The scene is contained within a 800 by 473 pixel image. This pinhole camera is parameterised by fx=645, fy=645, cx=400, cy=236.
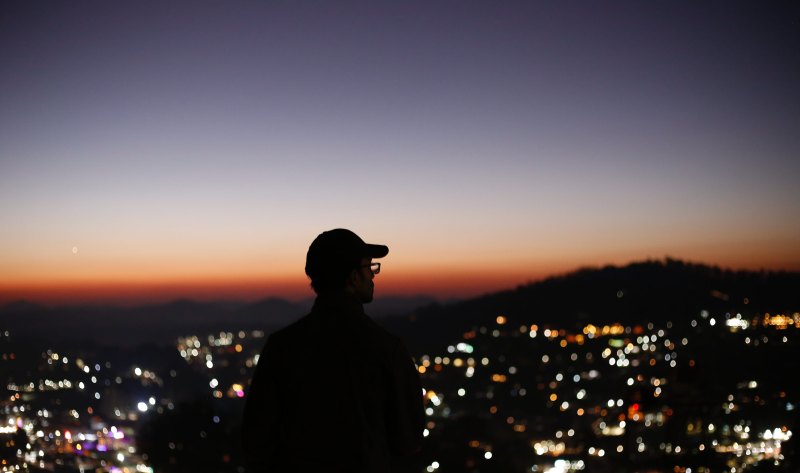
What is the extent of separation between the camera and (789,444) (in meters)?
6.19

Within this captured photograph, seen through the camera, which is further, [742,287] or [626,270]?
[626,270]

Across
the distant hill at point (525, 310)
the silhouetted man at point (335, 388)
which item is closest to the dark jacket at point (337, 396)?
the silhouetted man at point (335, 388)

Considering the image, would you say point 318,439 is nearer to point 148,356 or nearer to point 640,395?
point 640,395

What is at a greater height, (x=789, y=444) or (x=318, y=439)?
(x=318, y=439)

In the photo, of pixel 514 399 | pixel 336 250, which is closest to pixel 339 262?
pixel 336 250

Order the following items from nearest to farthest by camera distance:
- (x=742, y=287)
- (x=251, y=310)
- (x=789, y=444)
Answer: (x=789, y=444)
(x=742, y=287)
(x=251, y=310)

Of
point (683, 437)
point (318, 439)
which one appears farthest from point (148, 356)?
point (318, 439)

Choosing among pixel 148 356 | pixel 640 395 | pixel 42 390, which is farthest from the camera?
pixel 148 356

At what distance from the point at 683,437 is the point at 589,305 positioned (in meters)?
31.8

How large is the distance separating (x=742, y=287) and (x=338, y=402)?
22.7 m

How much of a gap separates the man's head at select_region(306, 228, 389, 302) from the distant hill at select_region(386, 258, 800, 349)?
13769 mm

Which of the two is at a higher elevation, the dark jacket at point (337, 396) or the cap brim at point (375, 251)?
the cap brim at point (375, 251)

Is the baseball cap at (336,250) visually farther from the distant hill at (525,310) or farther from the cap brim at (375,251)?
the distant hill at (525,310)

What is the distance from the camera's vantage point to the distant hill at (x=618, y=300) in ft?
59.2
